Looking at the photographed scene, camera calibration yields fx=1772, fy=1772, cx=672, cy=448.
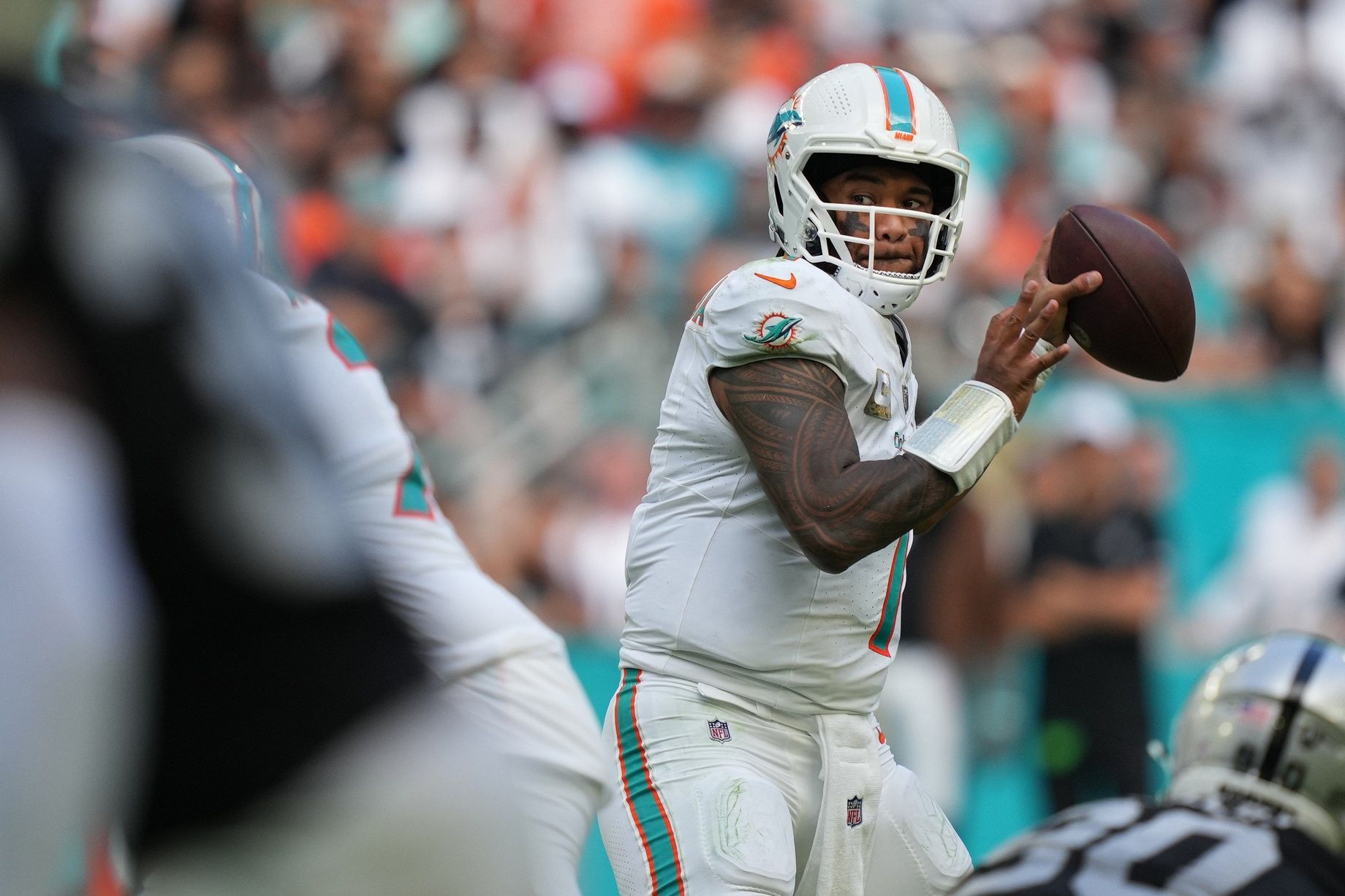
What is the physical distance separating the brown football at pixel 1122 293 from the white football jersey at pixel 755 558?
365mm

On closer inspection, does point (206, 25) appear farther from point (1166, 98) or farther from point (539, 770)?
point (539, 770)

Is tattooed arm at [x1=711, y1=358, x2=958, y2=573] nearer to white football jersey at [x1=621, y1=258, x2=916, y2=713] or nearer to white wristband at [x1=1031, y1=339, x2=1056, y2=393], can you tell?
white football jersey at [x1=621, y1=258, x2=916, y2=713]

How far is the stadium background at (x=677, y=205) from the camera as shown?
776 cm

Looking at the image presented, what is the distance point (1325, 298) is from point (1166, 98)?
2454 millimetres

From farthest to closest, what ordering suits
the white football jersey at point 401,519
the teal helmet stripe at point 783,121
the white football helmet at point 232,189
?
1. the teal helmet stripe at point 783,121
2. the white football jersey at point 401,519
3. the white football helmet at point 232,189

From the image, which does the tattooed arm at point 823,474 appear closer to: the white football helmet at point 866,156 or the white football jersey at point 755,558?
the white football jersey at point 755,558

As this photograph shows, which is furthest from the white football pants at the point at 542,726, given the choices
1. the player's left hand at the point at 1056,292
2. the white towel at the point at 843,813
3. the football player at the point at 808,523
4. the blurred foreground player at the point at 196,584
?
the blurred foreground player at the point at 196,584

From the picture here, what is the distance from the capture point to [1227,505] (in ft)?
25.4

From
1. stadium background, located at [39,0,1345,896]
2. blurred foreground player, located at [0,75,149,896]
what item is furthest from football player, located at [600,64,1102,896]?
stadium background, located at [39,0,1345,896]

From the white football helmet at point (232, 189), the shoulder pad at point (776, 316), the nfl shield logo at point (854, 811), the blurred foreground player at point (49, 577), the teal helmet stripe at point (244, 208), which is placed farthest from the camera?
the nfl shield logo at point (854, 811)

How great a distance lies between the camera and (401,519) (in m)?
3.01

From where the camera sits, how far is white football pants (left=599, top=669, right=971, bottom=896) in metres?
3.00

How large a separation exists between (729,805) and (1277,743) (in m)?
0.90

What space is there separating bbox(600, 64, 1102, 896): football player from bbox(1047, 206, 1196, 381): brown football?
0.05 metres
